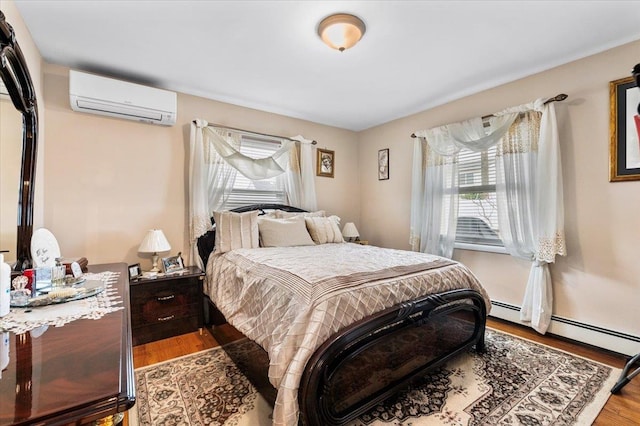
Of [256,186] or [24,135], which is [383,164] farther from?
[24,135]

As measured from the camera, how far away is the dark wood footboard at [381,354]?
1.36 metres

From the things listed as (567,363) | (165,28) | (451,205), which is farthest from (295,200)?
(567,363)

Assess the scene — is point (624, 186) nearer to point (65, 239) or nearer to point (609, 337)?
point (609, 337)

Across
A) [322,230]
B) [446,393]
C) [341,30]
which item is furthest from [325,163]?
[446,393]

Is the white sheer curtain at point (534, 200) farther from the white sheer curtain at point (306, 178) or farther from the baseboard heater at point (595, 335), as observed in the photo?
the white sheer curtain at point (306, 178)

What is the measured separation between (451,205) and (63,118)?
394 cm

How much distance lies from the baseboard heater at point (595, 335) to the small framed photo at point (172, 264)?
338 cm

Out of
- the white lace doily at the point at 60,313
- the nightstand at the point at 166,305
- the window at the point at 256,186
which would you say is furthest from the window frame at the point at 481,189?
the white lace doily at the point at 60,313

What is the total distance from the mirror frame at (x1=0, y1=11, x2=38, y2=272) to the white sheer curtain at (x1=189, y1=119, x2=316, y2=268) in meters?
1.48

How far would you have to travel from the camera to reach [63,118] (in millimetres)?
2613

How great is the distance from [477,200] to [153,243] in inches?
131

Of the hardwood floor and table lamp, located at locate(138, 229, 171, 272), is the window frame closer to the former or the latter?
the hardwood floor

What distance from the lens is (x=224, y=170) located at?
3357 mm

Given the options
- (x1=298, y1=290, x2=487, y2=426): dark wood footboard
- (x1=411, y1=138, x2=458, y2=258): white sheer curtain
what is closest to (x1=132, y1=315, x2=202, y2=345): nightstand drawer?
(x1=298, y1=290, x2=487, y2=426): dark wood footboard
